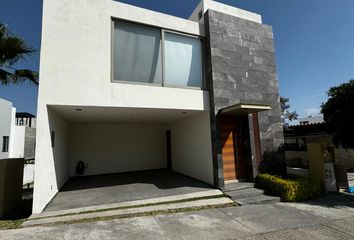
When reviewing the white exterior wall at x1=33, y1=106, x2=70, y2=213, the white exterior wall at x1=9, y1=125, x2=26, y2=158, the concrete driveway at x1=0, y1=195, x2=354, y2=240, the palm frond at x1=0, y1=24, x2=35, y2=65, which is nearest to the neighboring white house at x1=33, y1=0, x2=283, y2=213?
the white exterior wall at x1=33, y1=106, x2=70, y2=213

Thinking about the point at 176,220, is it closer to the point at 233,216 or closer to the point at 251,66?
A: the point at 233,216

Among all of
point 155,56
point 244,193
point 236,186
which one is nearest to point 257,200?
point 244,193

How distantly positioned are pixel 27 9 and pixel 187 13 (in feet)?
22.2

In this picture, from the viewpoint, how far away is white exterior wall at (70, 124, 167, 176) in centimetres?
1012

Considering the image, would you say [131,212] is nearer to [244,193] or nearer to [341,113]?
[244,193]

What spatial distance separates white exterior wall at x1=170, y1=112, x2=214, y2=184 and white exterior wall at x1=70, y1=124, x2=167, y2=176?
4.35 feet

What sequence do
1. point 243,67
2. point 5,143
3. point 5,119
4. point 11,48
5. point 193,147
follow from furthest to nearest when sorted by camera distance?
point 5,143 < point 5,119 < point 193,147 < point 243,67 < point 11,48

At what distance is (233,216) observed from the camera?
4848mm

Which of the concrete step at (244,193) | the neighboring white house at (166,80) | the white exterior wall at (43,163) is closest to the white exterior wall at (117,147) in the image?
the neighboring white house at (166,80)

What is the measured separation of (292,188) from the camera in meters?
5.99

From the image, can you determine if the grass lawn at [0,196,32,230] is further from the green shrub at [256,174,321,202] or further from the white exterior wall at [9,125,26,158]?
the white exterior wall at [9,125,26,158]

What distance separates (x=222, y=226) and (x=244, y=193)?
2.28 m

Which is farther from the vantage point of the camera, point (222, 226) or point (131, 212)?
point (131, 212)

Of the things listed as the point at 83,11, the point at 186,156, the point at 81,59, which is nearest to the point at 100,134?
the point at 186,156
